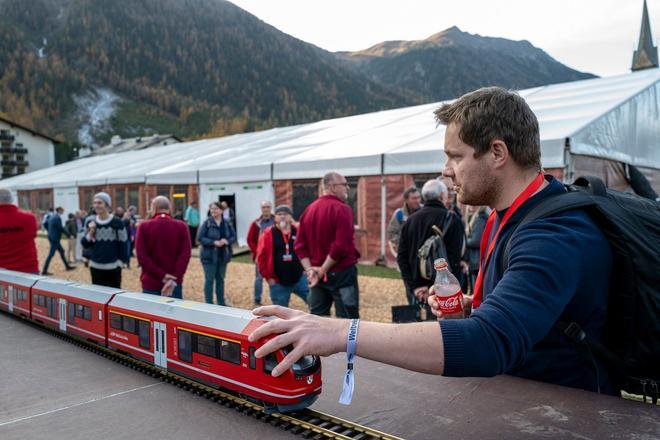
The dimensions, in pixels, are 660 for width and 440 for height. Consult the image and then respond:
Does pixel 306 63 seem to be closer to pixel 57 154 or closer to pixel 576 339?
pixel 57 154

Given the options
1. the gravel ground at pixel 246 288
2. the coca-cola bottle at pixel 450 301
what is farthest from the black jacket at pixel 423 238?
the coca-cola bottle at pixel 450 301

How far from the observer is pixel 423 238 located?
19.5 ft

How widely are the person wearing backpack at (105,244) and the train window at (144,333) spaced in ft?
13.6

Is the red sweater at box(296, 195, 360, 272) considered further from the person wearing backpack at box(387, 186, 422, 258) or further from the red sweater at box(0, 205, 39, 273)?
the red sweater at box(0, 205, 39, 273)

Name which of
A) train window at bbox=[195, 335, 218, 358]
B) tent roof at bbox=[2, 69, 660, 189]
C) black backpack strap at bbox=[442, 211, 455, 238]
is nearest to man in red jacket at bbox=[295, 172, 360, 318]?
black backpack strap at bbox=[442, 211, 455, 238]

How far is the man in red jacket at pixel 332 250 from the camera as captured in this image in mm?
6012

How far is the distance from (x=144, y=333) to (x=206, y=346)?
0.78m

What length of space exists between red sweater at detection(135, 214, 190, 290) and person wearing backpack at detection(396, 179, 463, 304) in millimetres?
3024

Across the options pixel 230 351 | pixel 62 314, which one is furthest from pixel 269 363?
pixel 62 314

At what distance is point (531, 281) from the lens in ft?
4.47

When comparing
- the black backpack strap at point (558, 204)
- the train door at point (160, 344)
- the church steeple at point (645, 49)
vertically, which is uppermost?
the church steeple at point (645, 49)

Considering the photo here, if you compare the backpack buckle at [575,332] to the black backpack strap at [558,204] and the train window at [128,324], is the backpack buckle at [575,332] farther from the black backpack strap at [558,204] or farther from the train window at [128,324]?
the train window at [128,324]

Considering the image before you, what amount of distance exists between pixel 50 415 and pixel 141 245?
456 centimetres

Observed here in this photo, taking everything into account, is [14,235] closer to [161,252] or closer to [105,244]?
[105,244]
